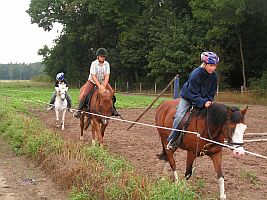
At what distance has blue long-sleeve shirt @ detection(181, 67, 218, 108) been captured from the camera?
6.71 meters

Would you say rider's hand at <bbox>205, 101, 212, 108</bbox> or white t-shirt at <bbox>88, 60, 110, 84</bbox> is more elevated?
white t-shirt at <bbox>88, 60, 110, 84</bbox>

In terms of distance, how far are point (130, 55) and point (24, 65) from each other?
117 m

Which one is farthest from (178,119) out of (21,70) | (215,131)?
(21,70)

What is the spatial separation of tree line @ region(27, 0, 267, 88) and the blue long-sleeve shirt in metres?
25.3

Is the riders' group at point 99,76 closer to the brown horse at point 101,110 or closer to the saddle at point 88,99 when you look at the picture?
the saddle at point 88,99

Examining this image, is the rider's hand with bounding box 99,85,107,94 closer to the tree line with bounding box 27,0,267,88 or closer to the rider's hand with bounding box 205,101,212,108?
the rider's hand with bounding box 205,101,212,108

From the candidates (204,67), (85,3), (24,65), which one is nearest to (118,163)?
(204,67)

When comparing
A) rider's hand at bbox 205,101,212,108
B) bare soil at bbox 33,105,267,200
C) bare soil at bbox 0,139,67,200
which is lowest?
bare soil at bbox 0,139,67,200

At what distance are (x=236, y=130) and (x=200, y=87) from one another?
1199mm

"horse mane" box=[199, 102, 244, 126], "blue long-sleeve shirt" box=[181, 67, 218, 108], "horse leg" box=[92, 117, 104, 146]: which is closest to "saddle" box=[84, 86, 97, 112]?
"horse leg" box=[92, 117, 104, 146]

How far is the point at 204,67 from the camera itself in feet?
22.0

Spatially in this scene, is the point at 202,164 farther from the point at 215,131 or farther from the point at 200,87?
the point at 200,87

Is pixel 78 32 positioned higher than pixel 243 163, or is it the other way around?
pixel 78 32

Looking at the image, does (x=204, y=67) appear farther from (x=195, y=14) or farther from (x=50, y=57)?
(x=50, y=57)
